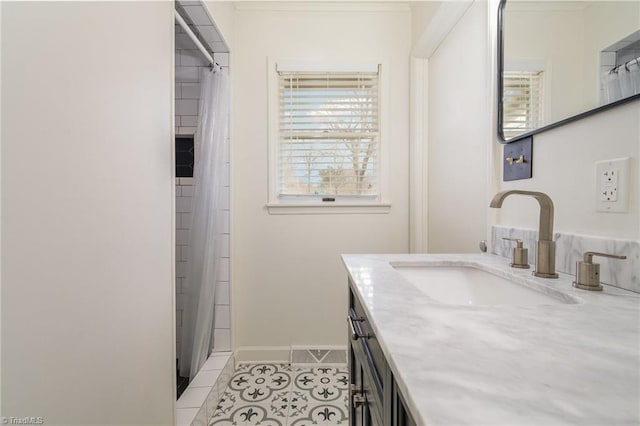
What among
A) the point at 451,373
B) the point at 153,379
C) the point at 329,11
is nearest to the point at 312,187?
the point at 329,11

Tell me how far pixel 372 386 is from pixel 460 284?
502 millimetres

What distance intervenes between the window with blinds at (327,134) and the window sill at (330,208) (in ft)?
0.25

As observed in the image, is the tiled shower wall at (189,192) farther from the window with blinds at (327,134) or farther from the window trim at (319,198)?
the window with blinds at (327,134)

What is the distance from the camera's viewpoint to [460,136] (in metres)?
1.47

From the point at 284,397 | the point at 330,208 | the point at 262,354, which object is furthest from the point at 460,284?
the point at 262,354

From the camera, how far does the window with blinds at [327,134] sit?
1.97 metres

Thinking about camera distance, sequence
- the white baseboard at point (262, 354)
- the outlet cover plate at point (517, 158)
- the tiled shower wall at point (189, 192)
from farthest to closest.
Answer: the white baseboard at point (262, 354) < the tiled shower wall at point (189, 192) < the outlet cover plate at point (517, 158)

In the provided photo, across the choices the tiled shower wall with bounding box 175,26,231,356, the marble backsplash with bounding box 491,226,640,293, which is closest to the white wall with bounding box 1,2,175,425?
the tiled shower wall with bounding box 175,26,231,356

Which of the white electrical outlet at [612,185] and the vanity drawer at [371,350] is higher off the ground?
the white electrical outlet at [612,185]

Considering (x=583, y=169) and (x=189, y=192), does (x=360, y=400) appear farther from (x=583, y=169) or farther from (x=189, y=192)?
(x=189, y=192)

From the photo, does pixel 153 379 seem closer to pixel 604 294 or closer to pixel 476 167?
pixel 604 294

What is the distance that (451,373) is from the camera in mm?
317

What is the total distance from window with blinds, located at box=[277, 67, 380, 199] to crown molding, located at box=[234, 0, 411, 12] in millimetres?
429

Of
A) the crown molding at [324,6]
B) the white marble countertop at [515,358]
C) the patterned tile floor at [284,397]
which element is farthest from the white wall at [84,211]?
the crown molding at [324,6]
